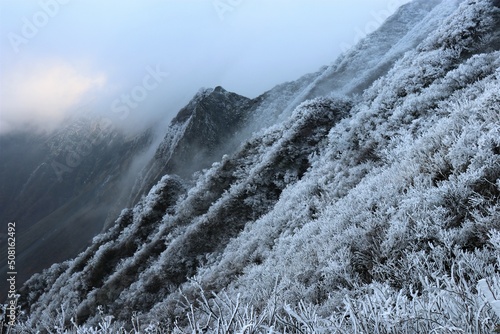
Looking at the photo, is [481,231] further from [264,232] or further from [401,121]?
[401,121]

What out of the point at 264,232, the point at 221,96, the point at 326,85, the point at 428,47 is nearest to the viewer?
the point at 264,232

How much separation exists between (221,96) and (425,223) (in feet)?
159

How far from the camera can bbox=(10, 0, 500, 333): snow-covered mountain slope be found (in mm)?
2513

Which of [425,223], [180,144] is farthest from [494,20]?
[180,144]

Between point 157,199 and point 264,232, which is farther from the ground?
Answer: point 157,199

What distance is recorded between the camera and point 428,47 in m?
19.8

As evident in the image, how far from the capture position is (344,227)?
6633 mm

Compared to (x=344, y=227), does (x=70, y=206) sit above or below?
above

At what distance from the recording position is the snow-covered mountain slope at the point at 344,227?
2.51 metres

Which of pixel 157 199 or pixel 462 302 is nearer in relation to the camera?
pixel 462 302

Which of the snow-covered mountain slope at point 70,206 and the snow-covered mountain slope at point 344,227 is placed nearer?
the snow-covered mountain slope at point 344,227

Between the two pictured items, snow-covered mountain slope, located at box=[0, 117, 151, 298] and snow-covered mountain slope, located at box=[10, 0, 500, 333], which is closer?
snow-covered mountain slope, located at box=[10, 0, 500, 333]

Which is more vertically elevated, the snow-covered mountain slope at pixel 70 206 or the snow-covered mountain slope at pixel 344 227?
the snow-covered mountain slope at pixel 70 206

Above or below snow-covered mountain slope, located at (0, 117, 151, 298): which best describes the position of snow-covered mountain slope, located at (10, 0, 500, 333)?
below
